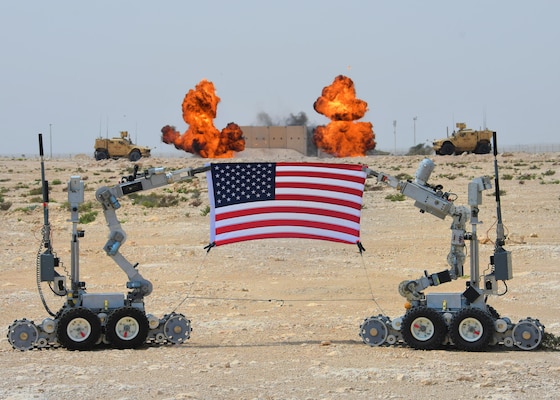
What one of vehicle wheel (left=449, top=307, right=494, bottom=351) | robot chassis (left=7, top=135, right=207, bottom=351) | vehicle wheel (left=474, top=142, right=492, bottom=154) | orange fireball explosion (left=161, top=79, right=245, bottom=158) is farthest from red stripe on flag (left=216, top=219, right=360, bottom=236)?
orange fireball explosion (left=161, top=79, right=245, bottom=158)

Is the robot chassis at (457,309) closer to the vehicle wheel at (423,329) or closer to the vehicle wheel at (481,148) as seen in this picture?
the vehicle wheel at (423,329)

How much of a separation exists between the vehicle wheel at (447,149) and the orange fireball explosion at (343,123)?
6.58 meters

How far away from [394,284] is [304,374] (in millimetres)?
9548

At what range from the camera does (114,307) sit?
1416 cm

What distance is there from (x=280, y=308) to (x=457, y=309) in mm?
5236

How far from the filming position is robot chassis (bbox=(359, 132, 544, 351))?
1347 cm

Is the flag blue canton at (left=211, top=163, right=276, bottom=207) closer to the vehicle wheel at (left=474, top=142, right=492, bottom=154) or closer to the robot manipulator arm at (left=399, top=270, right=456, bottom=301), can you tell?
the robot manipulator arm at (left=399, top=270, right=456, bottom=301)

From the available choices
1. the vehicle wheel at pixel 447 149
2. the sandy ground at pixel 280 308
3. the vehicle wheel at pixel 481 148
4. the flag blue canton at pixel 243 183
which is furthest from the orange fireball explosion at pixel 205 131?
the flag blue canton at pixel 243 183

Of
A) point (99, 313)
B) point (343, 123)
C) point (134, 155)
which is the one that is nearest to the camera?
point (99, 313)

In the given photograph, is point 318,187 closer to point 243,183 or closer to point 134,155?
point 243,183

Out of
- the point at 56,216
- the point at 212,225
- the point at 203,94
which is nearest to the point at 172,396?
the point at 212,225

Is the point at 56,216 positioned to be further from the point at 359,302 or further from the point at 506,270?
the point at 506,270

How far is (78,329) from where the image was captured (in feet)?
45.4

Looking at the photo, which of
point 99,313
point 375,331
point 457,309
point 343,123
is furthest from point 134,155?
point 457,309
